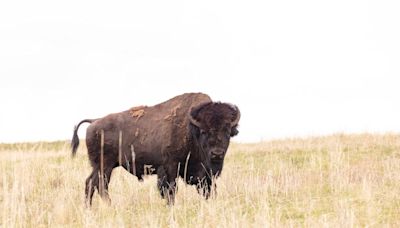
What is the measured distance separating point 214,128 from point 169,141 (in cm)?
131

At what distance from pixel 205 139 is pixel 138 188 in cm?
319

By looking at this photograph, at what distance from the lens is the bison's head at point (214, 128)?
31.3 ft

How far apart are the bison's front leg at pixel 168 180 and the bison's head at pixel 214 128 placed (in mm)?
654

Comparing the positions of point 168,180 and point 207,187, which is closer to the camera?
point 207,187

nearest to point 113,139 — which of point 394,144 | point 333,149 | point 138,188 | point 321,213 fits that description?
point 138,188

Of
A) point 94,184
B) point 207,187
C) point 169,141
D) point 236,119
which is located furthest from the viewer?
point 94,184

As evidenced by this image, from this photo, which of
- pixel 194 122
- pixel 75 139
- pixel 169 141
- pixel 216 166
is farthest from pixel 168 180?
pixel 75 139

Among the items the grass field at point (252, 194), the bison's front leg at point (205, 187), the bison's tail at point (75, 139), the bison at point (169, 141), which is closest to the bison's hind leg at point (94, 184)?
the bison at point (169, 141)

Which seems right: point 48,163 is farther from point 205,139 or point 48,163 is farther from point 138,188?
point 205,139

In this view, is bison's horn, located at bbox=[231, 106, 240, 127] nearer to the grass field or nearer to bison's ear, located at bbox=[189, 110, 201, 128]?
bison's ear, located at bbox=[189, 110, 201, 128]

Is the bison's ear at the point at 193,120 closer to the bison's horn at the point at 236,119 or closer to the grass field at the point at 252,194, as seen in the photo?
the bison's horn at the point at 236,119

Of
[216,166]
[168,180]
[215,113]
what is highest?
[215,113]

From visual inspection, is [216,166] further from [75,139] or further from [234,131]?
[75,139]

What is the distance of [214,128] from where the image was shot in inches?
378
